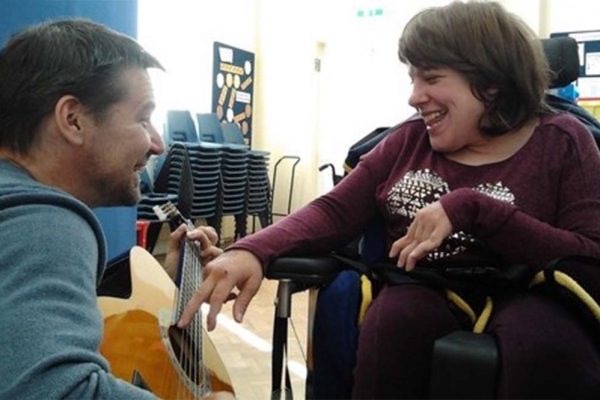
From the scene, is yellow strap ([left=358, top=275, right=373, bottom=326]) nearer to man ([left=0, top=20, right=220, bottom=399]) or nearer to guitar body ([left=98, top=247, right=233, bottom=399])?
guitar body ([left=98, top=247, right=233, bottom=399])

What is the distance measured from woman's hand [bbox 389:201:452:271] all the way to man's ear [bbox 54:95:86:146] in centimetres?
46

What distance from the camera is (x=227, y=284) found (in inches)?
37.9

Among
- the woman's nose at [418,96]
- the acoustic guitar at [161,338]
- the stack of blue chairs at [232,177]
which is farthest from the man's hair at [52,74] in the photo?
the stack of blue chairs at [232,177]

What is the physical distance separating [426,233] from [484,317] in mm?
141

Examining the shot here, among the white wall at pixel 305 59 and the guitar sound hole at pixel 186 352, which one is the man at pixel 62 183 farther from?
the white wall at pixel 305 59

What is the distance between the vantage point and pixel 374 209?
1.20 m

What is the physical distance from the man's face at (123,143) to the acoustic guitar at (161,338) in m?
0.19

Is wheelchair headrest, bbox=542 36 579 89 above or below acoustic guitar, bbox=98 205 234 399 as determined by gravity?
above

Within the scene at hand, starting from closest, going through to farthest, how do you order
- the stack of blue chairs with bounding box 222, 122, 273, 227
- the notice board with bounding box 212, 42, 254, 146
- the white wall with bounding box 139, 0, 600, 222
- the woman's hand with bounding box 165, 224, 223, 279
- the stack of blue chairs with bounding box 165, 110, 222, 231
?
the woman's hand with bounding box 165, 224, 223, 279 < the stack of blue chairs with bounding box 165, 110, 222, 231 < the white wall with bounding box 139, 0, 600, 222 < the stack of blue chairs with bounding box 222, 122, 273, 227 < the notice board with bounding box 212, 42, 254, 146

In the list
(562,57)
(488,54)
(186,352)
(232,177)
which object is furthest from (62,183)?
(232,177)

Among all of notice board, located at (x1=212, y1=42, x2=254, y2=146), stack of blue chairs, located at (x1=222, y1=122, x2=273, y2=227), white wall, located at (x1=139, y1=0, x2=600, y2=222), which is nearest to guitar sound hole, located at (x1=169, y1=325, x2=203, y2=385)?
white wall, located at (x1=139, y1=0, x2=600, y2=222)

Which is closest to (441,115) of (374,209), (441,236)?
(374,209)

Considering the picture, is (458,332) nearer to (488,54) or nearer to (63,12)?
(488,54)

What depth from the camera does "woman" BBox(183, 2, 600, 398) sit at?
833 mm
